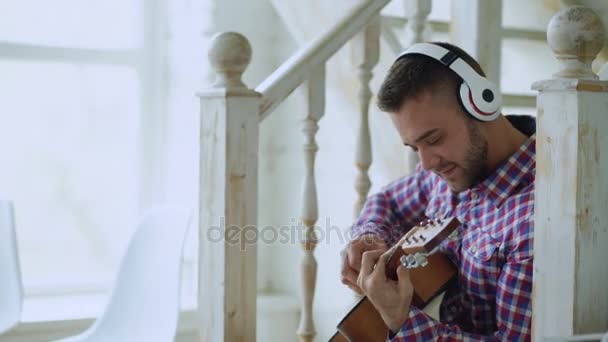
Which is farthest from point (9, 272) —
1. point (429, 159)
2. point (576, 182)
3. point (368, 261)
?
point (576, 182)

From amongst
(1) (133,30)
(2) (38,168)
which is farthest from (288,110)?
(2) (38,168)

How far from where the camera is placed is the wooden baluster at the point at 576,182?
1.30 metres

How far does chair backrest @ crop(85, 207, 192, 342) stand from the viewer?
2338 millimetres

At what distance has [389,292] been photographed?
159 centimetres

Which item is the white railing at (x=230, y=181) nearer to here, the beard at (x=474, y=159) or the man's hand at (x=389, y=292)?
the man's hand at (x=389, y=292)

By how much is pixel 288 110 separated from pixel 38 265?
3.82 feet

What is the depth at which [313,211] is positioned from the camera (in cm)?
210

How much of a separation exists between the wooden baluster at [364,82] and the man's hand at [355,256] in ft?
1.17

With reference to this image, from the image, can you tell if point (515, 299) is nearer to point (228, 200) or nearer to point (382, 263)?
point (382, 263)

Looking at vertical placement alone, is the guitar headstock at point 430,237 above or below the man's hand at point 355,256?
above

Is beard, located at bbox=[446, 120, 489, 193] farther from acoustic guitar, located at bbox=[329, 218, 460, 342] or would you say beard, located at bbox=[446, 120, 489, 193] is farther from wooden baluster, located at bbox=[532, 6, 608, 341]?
wooden baluster, located at bbox=[532, 6, 608, 341]

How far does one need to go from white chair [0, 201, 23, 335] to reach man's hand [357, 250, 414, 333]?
130cm

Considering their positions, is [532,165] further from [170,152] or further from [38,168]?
[38,168]

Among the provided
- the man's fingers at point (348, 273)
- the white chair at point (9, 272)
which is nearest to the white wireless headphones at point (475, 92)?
the man's fingers at point (348, 273)
